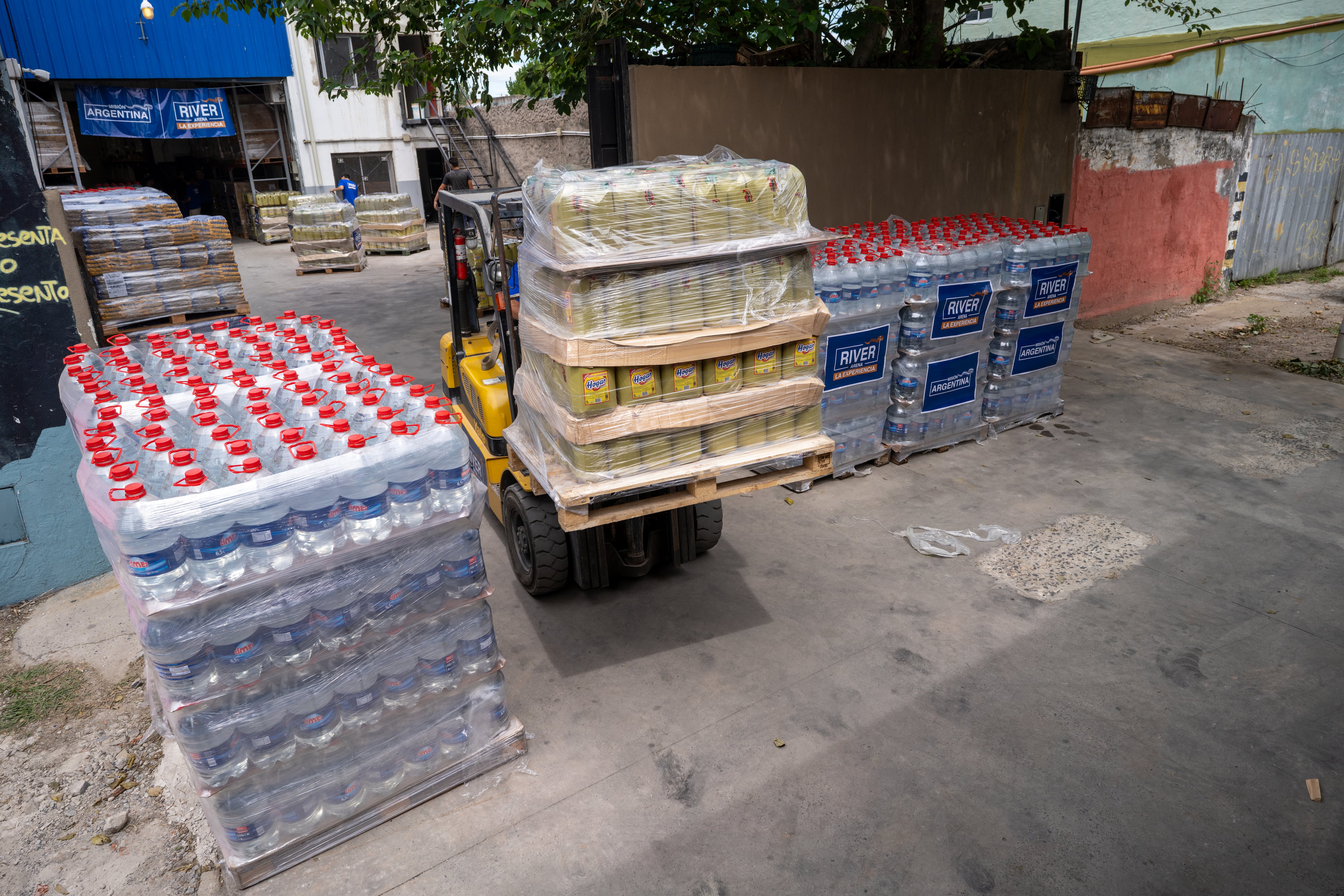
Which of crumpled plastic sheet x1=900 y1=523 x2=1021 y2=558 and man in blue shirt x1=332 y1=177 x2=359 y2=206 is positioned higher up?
man in blue shirt x1=332 y1=177 x2=359 y2=206

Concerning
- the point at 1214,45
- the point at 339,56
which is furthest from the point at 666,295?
the point at 339,56

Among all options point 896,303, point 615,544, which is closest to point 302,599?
point 615,544

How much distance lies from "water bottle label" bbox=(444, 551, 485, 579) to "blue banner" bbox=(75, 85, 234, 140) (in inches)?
973

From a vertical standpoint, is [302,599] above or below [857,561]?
above

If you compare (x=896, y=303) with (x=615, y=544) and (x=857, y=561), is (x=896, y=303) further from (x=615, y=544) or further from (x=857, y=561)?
(x=615, y=544)

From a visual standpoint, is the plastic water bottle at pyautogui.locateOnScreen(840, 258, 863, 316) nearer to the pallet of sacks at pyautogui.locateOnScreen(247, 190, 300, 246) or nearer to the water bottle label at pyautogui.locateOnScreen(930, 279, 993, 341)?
the water bottle label at pyautogui.locateOnScreen(930, 279, 993, 341)

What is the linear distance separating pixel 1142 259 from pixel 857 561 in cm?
932

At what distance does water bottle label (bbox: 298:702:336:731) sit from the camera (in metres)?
3.26

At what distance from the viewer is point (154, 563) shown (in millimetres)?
2766

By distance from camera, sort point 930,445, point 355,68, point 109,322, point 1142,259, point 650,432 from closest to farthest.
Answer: point 650,432, point 930,445, point 109,322, point 355,68, point 1142,259

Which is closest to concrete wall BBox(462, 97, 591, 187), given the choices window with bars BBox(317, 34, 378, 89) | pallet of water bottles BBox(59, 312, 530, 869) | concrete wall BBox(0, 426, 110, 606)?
window with bars BBox(317, 34, 378, 89)

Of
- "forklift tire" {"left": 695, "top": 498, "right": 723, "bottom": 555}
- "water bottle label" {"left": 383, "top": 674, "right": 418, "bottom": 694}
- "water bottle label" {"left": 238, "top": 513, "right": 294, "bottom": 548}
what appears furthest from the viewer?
"forklift tire" {"left": 695, "top": 498, "right": 723, "bottom": 555}

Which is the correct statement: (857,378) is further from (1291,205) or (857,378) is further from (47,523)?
(1291,205)

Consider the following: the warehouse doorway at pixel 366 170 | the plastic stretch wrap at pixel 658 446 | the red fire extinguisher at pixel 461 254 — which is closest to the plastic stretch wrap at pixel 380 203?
the warehouse doorway at pixel 366 170
